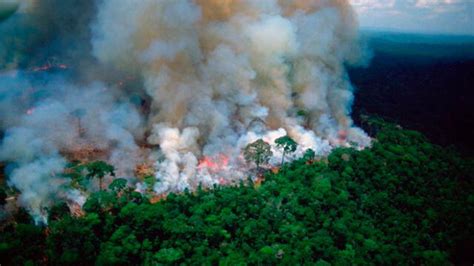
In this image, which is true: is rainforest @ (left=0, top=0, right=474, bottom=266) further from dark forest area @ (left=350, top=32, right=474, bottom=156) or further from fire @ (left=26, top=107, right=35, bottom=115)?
dark forest area @ (left=350, top=32, right=474, bottom=156)

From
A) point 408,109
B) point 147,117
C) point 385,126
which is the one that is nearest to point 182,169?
point 147,117

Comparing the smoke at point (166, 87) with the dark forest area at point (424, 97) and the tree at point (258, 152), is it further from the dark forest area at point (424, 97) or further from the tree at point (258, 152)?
the dark forest area at point (424, 97)

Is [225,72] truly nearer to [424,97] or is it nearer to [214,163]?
[214,163]

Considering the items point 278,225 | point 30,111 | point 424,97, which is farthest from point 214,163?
point 424,97

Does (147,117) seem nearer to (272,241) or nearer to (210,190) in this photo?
(210,190)

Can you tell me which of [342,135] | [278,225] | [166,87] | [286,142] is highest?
[342,135]

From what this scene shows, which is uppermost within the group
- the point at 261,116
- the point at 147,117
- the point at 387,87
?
the point at 387,87

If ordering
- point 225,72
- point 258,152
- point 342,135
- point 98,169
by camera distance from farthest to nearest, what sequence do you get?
point 342,135, point 225,72, point 258,152, point 98,169
